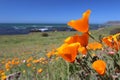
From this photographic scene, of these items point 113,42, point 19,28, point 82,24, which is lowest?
point 19,28

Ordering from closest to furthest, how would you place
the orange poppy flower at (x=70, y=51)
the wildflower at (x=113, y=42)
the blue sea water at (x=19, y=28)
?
the orange poppy flower at (x=70, y=51) < the wildflower at (x=113, y=42) < the blue sea water at (x=19, y=28)

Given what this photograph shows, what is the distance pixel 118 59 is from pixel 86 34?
0.23 m

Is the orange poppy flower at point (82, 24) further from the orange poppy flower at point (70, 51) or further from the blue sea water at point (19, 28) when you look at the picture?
the blue sea water at point (19, 28)

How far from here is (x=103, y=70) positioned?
118 centimetres

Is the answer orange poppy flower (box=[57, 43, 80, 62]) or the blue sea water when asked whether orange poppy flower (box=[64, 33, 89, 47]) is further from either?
the blue sea water

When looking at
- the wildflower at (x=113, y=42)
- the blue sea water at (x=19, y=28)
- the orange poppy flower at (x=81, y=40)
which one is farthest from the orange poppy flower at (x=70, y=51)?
the blue sea water at (x=19, y=28)

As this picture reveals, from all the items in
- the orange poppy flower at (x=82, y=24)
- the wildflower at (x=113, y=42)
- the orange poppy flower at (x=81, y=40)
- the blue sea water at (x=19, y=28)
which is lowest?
the blue sea water at (x=19, y=28)

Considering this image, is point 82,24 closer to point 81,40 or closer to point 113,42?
point 81,40

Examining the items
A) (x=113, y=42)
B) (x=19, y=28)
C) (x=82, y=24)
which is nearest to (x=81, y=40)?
(x=82, y=24)

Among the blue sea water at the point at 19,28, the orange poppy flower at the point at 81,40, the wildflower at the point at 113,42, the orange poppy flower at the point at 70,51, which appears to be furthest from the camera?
the blue sea water at the point at 19,28

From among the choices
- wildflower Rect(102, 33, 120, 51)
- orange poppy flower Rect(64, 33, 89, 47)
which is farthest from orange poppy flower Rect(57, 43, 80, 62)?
wildflower Rect(102, 33, 120, 51)

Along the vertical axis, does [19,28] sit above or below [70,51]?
below

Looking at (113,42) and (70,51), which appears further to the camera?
(113,42)

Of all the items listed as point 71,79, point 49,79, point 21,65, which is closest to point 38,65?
point 21,65
